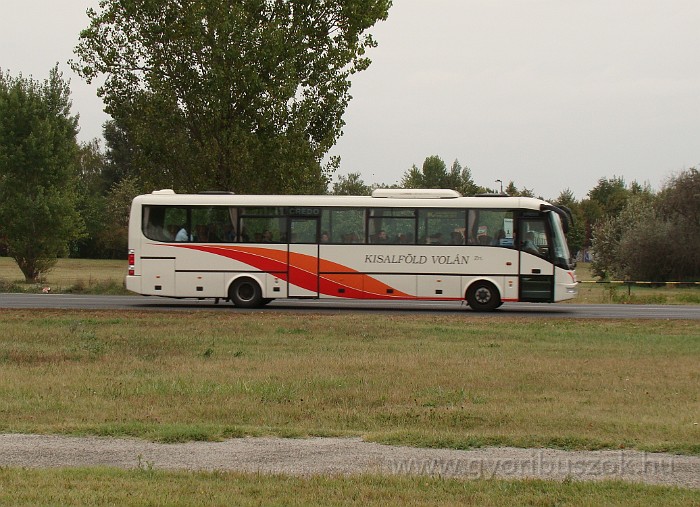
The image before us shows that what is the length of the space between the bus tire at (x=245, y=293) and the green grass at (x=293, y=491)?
2068 cm

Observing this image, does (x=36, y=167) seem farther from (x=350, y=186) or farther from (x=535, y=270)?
(x=350, y=186)

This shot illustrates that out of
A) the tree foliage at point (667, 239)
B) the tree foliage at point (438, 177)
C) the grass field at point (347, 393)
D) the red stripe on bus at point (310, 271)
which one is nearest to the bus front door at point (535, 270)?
the red stripe on bus at point (310, 271)

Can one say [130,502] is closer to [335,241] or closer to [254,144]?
[335,241]

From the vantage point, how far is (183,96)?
39219 millimetres

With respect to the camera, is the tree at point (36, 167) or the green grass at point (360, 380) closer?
the green grass at point (360, 380)

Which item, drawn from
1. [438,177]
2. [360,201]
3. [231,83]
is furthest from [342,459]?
[438,177]

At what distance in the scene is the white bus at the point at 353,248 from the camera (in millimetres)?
28297

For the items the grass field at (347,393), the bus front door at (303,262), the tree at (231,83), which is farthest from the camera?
the tree at (231,83)

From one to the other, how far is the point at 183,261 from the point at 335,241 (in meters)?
4.26

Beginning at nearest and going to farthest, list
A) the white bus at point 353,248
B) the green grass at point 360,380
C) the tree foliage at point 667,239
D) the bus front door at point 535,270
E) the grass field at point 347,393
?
1. the grass field at point 347,393
2. the green grass at point 360,380
3. the bus front door at point 535,270
4. the white bus at point 353,248
5. the tree foliage at point 667,239

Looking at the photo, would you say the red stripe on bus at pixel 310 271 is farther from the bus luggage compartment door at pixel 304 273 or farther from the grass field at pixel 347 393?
the grass field at pixel 347 393

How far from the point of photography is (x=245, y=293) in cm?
2917

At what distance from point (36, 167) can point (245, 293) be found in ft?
62.8

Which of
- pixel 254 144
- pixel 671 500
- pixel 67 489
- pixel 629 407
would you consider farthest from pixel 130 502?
pixel 254 144
